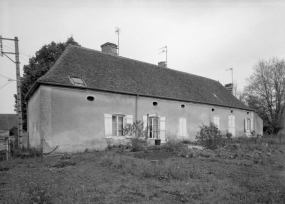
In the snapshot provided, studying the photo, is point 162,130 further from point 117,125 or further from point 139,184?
point 139,184

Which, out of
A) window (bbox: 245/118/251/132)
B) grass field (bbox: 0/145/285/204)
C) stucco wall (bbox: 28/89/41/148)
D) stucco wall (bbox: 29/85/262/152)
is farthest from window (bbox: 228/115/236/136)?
stucco wall (bbox: 28/89/41/148)

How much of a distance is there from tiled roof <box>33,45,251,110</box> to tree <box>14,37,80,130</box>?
791cm

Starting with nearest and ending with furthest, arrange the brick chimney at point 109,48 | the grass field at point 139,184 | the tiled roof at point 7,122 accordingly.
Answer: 1. the grass field at point 139,184
2. the brick chimney at point 109,48
3. the tiled roof at point 7,122

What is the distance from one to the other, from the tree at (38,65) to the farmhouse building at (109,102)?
650 cm

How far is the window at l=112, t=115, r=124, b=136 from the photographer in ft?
39.5

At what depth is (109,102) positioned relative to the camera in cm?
1182

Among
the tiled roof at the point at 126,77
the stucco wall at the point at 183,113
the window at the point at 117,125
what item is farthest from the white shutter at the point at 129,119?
the tiled roof at the point at 126,77

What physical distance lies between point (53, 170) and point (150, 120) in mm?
7867

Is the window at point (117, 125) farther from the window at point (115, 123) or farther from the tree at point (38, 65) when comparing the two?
the tree at point (38, 65)

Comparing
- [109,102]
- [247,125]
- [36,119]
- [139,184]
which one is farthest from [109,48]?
[247,125]

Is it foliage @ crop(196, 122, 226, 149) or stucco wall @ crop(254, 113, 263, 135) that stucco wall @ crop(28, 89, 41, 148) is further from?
stucco wall @ crop(254, 113, 263, 135)

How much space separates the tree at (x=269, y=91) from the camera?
23.4m

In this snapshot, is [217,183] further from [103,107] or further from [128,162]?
[103,107]

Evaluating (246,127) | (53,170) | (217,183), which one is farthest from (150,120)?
(246,127)
